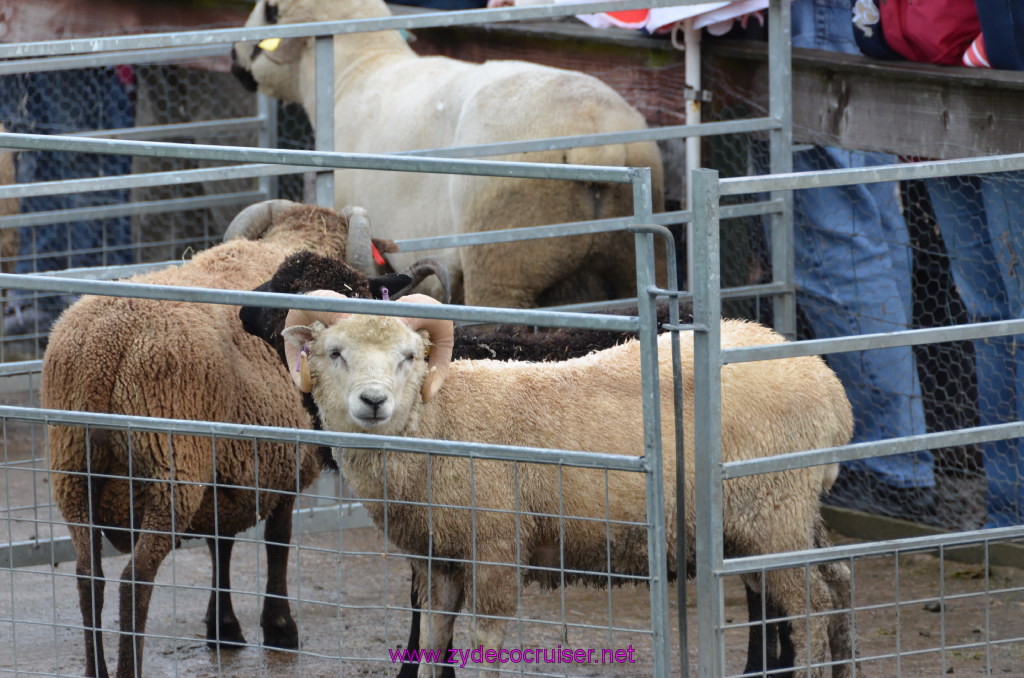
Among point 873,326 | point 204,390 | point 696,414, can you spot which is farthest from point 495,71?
point 696,414

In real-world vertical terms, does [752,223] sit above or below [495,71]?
below

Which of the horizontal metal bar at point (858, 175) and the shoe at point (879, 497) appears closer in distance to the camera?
the horizontal metal bar at point (858, 175)

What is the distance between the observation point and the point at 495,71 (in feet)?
21.8

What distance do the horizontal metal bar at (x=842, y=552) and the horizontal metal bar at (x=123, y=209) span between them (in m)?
4.48

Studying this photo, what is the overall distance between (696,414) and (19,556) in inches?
138

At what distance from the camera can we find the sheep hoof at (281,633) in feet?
17.0

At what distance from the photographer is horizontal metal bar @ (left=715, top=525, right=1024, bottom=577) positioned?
3.34 m

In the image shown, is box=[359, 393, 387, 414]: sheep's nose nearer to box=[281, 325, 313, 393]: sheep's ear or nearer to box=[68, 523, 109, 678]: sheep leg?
box=[281, 325, 313, 393]: sheep's ear

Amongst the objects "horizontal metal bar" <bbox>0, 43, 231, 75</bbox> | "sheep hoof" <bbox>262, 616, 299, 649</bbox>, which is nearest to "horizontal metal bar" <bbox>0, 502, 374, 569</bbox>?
"sheep hoof" <bbox>262, 616, 299, 649</bbox>

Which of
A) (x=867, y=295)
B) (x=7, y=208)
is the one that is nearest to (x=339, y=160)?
(x=867, y=295)

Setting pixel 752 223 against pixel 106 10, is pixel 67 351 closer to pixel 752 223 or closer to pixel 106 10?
pixel 752 223

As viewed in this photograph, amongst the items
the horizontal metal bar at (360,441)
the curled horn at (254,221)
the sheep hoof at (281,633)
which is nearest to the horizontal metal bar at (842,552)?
the horizontal metal bar at (360,441)

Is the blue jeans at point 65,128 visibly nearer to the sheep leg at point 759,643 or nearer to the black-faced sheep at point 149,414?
the black-faced sheep at point 149,414

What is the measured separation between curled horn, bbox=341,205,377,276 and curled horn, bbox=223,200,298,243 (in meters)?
0.38
